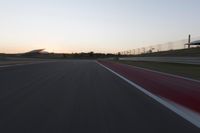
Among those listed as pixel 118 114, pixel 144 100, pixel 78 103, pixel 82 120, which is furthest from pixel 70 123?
pixel 144 100

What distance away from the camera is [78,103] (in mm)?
10141

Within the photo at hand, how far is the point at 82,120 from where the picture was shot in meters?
7.67

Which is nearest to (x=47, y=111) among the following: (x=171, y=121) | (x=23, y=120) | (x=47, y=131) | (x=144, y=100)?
(x=23, y=120)

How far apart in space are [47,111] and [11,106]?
119 cm

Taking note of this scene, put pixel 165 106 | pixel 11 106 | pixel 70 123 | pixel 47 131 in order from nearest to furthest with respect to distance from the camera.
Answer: pixel 47 131 < pixel 70 123 < pixel 11 106 < pixel 165 106

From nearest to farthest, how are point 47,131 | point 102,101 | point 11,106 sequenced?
point 47,131 → point 11,106 → point 102,101

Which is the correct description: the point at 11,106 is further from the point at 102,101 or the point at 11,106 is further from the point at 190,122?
the point at 190,122

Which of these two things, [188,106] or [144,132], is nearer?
[144,132]

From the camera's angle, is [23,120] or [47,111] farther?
[47,111]

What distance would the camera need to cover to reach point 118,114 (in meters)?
8.52

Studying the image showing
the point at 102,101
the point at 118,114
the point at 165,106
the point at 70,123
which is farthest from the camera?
the point at 102,101

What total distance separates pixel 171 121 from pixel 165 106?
2260 millimetres

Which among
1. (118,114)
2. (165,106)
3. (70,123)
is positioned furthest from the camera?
(165,106)

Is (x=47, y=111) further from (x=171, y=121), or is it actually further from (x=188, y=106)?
(x=188, y=106)
